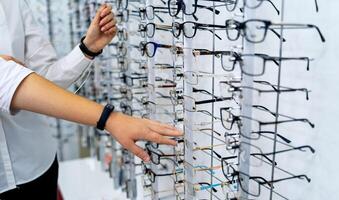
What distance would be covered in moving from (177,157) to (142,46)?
0.45m

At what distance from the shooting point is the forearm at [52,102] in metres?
0.68

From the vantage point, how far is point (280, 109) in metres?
0.98

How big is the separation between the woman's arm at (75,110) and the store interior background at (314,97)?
0.40 metres

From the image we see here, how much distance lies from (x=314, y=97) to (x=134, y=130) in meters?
0.50

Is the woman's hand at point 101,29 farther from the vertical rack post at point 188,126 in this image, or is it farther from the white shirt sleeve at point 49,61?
the vertical rack post at point 188,126

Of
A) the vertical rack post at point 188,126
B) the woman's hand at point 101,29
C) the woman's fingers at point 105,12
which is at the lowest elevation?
the vertical rack post at point 188,126

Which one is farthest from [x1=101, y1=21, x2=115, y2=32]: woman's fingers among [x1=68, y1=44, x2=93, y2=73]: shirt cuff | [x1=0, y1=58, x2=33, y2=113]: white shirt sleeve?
[x1=0, y1=58, x2=33, y2=113]: white shirt sleeve

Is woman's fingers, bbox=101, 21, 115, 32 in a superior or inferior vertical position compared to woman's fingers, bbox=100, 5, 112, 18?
inferior

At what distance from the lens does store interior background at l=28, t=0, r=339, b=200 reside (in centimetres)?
81

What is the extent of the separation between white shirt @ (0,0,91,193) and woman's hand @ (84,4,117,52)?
0.19ft

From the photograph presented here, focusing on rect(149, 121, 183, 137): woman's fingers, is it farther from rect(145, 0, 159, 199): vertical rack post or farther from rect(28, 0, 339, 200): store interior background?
rect(145, 0, 159, 199): vertical rack post

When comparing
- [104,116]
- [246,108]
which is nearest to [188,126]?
[246,108]

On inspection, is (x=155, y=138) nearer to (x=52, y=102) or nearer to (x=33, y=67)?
(x=52, y=102)

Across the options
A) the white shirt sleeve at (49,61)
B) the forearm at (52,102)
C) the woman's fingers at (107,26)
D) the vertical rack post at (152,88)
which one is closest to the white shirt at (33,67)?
the white shirt sleeve at (49,61)
